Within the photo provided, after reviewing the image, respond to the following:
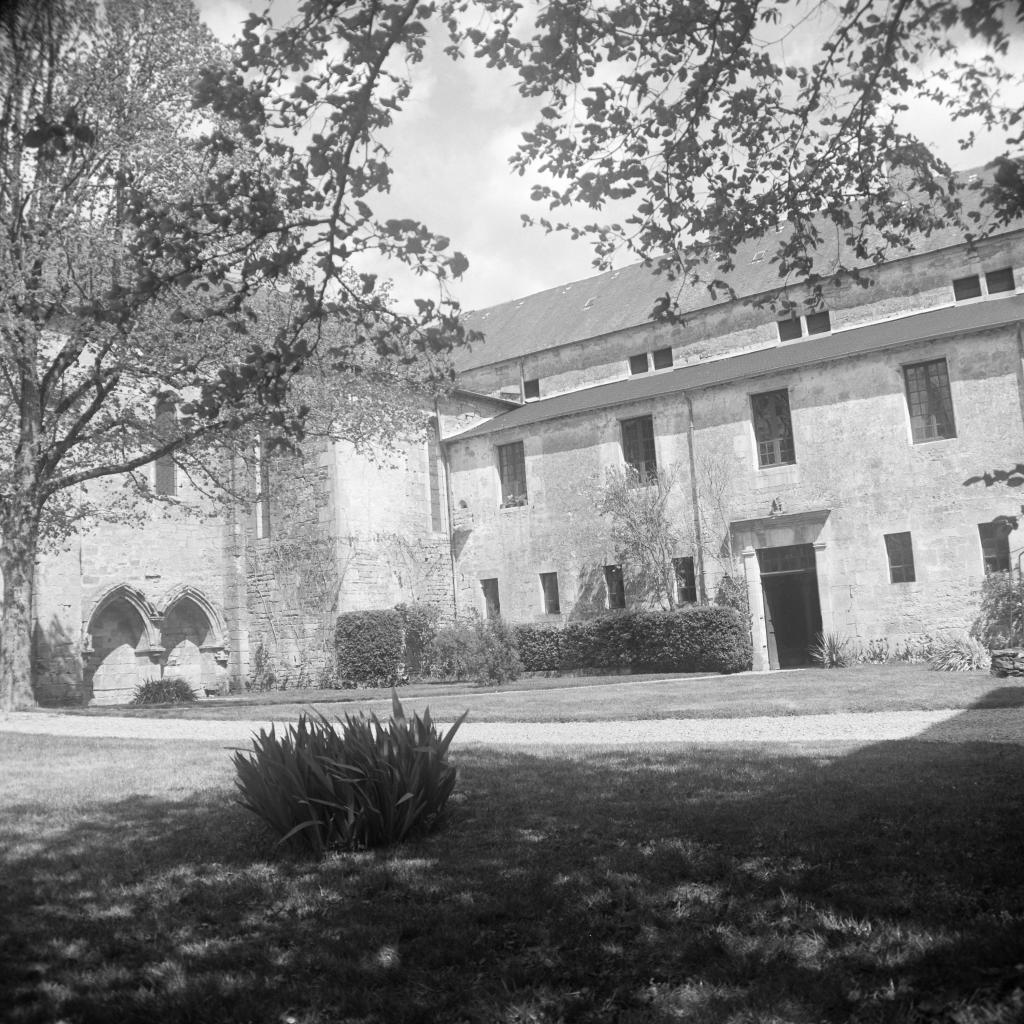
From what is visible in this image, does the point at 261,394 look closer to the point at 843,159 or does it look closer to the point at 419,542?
the point at 843,159

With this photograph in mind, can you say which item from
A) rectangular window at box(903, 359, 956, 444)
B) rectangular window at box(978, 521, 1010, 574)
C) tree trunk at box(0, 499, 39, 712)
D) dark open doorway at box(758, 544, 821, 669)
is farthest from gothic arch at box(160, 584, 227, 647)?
rectangular window at box(978, 521, 1010, 574)

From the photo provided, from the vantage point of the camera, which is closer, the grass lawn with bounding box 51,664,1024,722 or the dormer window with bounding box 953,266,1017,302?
the grass lawn with bounding box 51,664,1024,722

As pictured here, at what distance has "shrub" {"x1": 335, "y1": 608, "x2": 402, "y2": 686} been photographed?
23.1m

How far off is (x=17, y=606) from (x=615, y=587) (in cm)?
1360

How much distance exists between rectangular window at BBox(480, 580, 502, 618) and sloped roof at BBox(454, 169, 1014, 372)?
6.94 meters

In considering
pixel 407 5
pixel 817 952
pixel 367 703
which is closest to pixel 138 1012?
pixel 817 952

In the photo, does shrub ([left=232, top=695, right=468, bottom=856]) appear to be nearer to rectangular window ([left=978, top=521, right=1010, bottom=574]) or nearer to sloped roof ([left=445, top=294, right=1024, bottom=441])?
rectangular window ([left=978, top=521, right=1010, bottom=574])

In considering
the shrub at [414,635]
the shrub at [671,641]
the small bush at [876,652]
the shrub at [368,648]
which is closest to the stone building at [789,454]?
the small bush at [876,652]

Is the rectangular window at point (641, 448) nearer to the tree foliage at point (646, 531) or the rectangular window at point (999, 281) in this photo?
the tree foliage at point (646, 531)

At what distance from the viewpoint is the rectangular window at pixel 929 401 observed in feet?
67.9

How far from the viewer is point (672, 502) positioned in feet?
78.4

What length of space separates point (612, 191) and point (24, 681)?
13755mm

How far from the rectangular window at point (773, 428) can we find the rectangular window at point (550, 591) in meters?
6.18

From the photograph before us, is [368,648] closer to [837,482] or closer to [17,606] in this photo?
[17,606]
